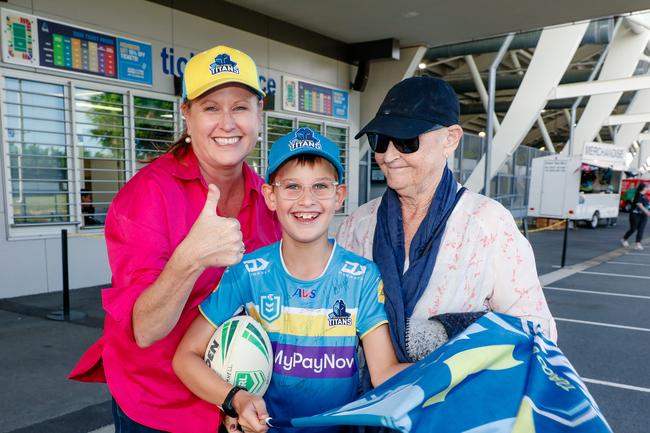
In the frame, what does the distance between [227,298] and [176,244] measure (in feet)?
0.92

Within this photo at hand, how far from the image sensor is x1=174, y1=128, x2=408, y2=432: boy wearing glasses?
1.82 m

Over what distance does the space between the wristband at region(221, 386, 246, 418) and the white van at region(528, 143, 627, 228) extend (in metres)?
17.5

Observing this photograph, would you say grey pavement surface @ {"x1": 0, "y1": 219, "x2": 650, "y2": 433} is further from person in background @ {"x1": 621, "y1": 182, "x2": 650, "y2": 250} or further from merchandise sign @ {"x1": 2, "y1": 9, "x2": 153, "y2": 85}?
person in background @ {"x1": 621, "y1": 182, "x2": 650, "y2": 250}


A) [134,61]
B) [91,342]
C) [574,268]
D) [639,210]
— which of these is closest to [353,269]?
[91,342]

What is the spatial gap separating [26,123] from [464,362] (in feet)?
26.0

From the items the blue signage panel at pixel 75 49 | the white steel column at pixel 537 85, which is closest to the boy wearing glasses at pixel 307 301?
the blue signage panel at pixel 75 49

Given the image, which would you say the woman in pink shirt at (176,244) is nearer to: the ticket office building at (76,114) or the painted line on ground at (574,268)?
the ticket office building at (76,114)

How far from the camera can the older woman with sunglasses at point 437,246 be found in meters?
1.83

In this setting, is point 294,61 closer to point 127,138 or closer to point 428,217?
point 127,138

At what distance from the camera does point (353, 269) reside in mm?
1925

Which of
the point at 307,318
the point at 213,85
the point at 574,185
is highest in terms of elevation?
the point at 213,85

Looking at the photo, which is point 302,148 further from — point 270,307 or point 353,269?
point 270,307

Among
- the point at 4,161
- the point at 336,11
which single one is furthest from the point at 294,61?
the point at 4,161

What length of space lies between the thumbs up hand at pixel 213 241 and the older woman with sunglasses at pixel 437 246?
667 mm
